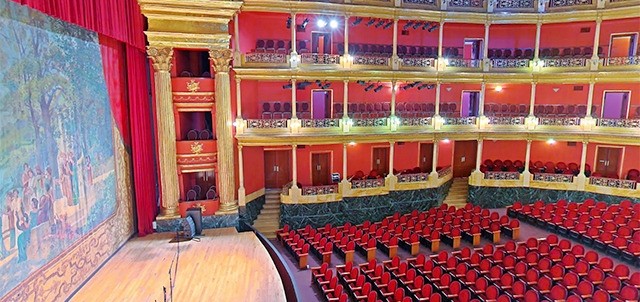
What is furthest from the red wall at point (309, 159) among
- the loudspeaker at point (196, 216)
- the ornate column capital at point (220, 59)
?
the loudspeaker at point (196, 216)

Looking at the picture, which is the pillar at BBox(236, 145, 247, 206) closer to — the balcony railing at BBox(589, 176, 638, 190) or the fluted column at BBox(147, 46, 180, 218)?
the fluted column at BBox(147, 46, 180, 218)

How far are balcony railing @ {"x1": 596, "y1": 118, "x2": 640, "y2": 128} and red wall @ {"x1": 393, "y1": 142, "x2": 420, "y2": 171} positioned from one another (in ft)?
24.6

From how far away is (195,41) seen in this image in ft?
39.1

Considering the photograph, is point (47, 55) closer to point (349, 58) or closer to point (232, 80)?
point (232, 80)

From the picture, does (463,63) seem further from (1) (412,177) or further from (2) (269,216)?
(2) (269,216)

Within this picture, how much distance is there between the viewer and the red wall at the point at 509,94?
59.1ft

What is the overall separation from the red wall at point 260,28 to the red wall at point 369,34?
3.02m

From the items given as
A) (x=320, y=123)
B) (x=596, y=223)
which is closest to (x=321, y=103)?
(x=320, y=123)

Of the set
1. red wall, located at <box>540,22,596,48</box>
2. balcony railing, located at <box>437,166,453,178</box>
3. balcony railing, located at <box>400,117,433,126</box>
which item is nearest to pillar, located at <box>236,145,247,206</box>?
balcony railing, located at <box>400,117,433,126</box>

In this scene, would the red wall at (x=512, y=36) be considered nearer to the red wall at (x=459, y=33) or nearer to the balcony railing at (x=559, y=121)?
the red wall at (x=459, y=33)

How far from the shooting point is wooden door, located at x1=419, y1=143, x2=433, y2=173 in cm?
1822

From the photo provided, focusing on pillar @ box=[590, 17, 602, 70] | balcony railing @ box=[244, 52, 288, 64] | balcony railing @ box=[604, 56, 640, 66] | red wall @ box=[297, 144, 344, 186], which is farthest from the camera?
red wall @ box=[297, 144, 344, 186]

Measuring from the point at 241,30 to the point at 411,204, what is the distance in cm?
1000

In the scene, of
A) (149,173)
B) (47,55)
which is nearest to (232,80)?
(149,173)
